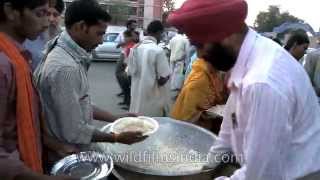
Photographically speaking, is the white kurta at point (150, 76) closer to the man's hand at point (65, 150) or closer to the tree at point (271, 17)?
the man's hand at point (65, 150)

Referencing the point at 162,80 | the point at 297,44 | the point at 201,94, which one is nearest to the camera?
the point at 201,94

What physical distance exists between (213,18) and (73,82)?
851mm

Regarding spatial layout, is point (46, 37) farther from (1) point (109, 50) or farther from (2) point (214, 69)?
(1) point (109, 50)

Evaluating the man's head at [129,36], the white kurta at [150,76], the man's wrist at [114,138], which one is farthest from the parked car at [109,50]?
the man's wrist at [114,138]

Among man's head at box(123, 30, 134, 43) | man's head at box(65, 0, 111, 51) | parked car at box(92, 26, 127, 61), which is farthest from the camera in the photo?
parked car at box(92, 26, 127, 61)

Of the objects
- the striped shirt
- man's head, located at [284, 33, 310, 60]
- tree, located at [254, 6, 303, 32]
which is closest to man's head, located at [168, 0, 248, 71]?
the striped shirt

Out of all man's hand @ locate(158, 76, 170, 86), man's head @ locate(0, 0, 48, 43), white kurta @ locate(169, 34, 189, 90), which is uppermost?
man's head @ locate(0, 0, 48, 43)

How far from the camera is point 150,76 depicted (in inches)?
214

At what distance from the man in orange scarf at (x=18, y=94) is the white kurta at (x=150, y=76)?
3.50 m

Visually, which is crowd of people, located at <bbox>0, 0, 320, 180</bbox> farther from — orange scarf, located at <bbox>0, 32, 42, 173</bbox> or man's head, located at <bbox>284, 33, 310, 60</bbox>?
man's head, located at <bbox>284, 33, 310, 60</bbox>

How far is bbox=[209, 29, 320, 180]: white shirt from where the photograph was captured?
1.50 m

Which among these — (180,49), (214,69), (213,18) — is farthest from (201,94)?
(180,49)

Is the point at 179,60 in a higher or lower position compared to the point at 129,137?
lower

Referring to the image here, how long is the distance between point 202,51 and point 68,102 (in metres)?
0.78
